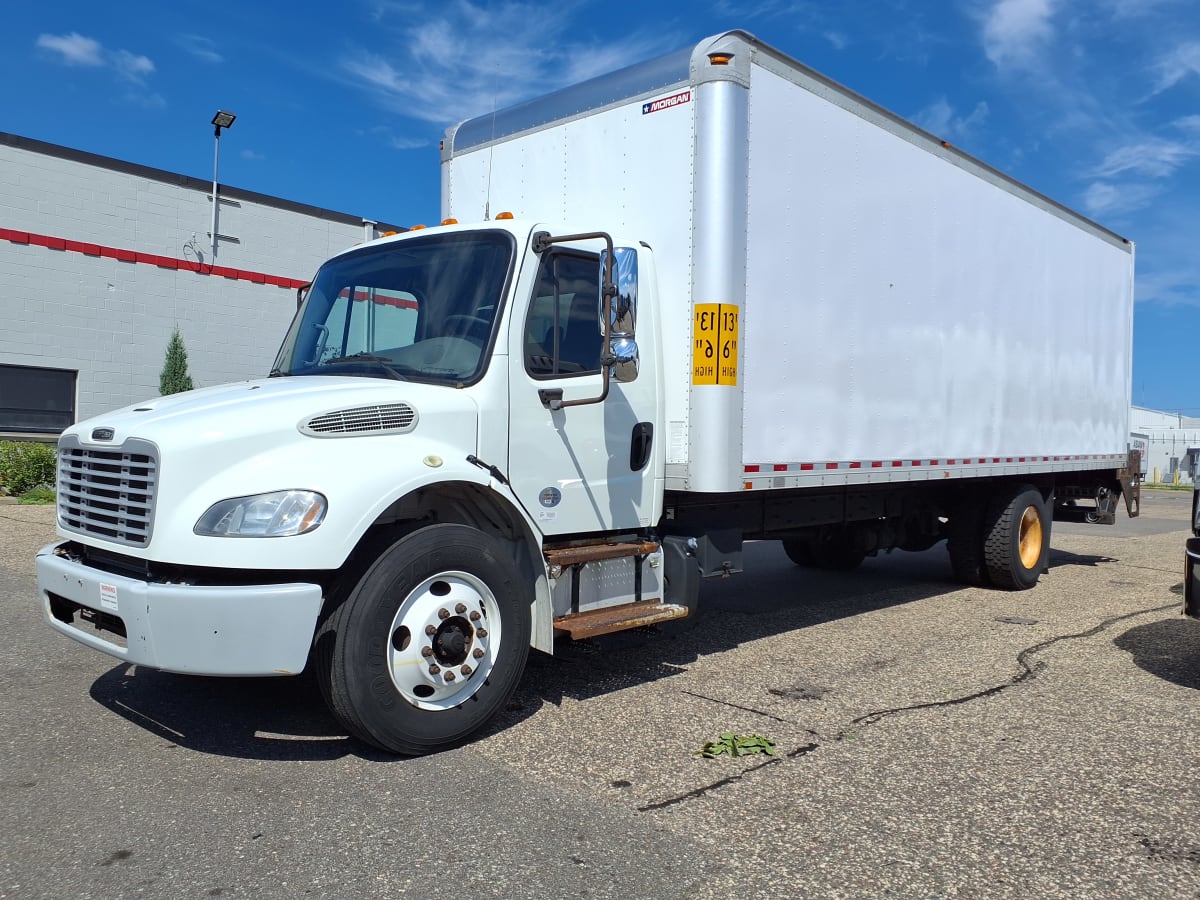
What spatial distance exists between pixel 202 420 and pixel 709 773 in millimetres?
2635

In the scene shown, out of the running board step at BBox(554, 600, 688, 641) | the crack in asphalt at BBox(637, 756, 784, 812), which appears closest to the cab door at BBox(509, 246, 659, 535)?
the running board step at BBox(554, 600, 688, 641)

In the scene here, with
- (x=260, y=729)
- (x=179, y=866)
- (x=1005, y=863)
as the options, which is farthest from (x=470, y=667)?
(x=1005, y=863)

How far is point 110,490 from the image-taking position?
4.37 m

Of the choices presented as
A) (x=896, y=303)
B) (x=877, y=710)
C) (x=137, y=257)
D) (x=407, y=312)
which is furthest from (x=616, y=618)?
(x=137, y=257)

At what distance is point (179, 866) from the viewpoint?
332cm

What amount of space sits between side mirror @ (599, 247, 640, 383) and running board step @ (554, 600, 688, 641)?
1252 millimetres

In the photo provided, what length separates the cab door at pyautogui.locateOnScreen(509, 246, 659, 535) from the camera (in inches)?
199

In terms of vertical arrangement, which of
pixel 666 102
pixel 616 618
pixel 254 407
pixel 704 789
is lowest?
pixel 704 789

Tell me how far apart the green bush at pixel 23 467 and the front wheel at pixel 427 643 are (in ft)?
46.0

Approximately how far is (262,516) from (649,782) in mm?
1940

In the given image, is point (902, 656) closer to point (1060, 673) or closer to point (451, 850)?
point (1060, 673)

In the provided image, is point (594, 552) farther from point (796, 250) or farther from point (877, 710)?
point (796, 250)

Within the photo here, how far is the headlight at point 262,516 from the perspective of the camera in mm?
3969

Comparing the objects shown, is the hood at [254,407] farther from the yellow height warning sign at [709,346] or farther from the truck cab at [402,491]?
the yellow height warning sign at [709,346]
